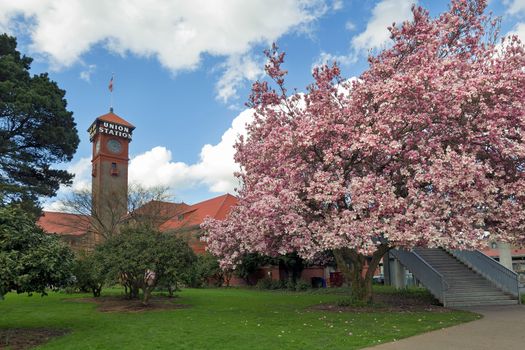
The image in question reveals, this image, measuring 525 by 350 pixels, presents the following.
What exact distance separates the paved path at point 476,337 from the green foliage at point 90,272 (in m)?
10.6

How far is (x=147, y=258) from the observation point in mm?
14773

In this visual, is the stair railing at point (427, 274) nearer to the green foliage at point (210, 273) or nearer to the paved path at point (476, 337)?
the paved path at point (476, 337)

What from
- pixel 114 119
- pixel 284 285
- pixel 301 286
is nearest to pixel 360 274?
pixel 301 286

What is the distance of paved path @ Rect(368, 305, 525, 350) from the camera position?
775 cm

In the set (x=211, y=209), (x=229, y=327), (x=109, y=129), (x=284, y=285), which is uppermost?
(x=109, y=129)

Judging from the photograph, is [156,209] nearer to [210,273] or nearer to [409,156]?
[210,273]

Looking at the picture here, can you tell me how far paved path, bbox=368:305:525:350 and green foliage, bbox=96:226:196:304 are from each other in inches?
349

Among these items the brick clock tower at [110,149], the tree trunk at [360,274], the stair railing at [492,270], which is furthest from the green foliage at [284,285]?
→ the brick clock tower at [110,149]

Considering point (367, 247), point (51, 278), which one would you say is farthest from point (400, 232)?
point (51, 278)

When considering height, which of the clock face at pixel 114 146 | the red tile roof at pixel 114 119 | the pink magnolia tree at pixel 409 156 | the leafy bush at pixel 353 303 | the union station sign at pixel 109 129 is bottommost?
the leafy bush at pixel 353 303

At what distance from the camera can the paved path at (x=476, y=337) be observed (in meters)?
7.75

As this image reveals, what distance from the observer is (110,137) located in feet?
199

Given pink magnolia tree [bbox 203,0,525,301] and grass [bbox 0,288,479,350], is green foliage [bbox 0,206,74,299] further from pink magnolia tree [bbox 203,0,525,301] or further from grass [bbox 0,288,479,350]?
pink magnolia tree [bbox 203,0,525,301]

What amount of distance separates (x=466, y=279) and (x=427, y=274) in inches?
78.5
